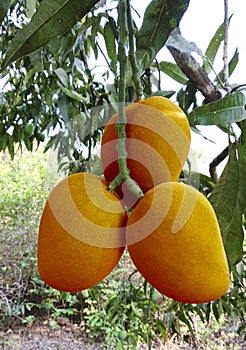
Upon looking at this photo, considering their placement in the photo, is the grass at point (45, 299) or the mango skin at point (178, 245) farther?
the grass at point (45, 299)

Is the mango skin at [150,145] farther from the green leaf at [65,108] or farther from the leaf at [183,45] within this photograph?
the green leaf at [65,108]

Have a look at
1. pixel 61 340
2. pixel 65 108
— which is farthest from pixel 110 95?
pixel 61 340

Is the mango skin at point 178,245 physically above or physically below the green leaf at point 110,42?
below

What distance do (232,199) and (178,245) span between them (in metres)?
0.24

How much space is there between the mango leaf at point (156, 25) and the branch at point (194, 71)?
24cm

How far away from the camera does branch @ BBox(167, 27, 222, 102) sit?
26.0 inches

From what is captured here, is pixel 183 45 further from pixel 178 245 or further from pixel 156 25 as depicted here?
pixel 178 245

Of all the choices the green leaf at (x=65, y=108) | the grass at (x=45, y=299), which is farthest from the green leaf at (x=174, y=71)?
the grass at (x=45, y=299)

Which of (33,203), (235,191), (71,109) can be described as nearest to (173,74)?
(71,109)

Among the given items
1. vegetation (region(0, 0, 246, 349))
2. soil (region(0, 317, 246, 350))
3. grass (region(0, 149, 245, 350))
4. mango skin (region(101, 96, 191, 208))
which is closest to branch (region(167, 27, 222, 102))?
vegetation (region(0, 0, 246, 349))

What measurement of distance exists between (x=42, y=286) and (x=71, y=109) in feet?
6.65

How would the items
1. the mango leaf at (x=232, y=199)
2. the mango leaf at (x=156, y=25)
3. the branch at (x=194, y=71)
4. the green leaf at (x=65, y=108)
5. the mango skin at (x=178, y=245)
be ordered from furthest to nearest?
the green leaf at (x=65, y=108) < the branch at (x=194, y=71) < the mango leaf at (x=232, y=199) < the mango leaf at (x=156, y=25) < the mango skin at (x=178, y=245)

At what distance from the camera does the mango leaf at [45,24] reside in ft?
1.16

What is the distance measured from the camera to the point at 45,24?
1.17ft
